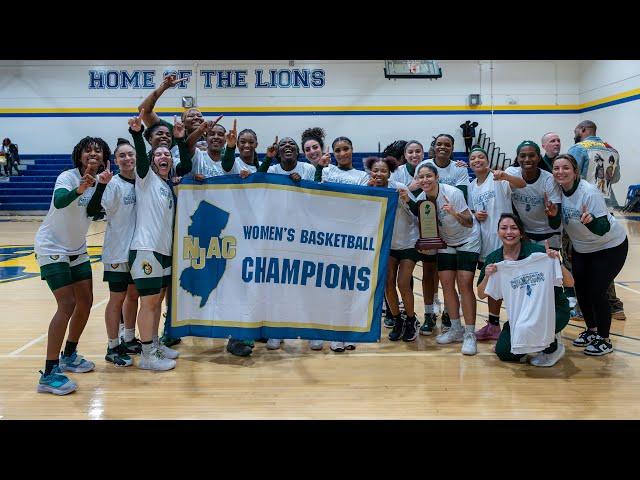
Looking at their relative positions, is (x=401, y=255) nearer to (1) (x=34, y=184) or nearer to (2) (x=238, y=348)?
(2) (x=238, y=348)

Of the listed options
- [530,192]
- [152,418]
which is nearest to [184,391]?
[152,418]

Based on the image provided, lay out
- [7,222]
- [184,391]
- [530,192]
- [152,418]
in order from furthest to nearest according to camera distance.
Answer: [7,222], [530,192], [184,391], [152,418]

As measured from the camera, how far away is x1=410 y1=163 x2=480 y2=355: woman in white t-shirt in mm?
4484

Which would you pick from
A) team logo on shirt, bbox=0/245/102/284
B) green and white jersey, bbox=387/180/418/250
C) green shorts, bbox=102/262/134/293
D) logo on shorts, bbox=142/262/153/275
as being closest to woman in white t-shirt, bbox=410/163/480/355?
green and white jersey, bbox=387/180/418/250

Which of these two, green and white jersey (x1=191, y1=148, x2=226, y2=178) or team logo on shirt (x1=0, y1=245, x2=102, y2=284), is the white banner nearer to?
green and white jersey (x1=191, y1=148, x2=226, y2=178)

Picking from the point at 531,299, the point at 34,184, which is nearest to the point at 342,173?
the point at 531,299

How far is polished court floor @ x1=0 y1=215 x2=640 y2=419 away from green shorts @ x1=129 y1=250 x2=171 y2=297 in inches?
25.2

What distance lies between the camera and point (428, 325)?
16.9 feet

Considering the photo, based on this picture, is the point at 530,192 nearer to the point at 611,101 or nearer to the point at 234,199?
the point at 234,199

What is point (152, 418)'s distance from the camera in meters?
3.21

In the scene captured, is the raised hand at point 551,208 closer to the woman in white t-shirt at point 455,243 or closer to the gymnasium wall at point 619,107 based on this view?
the woman in white t-shirt at point 455,243

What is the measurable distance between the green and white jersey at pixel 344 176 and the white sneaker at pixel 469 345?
1.53 meters
